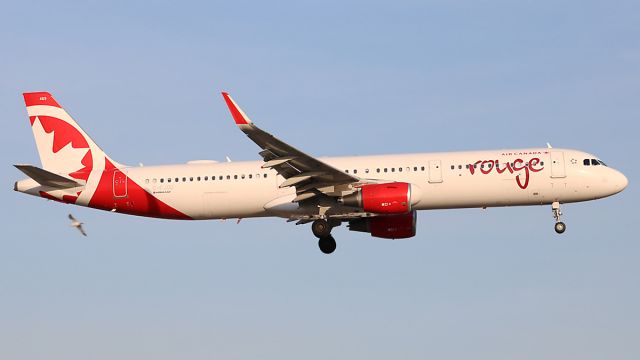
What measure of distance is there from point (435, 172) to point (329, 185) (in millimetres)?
5077

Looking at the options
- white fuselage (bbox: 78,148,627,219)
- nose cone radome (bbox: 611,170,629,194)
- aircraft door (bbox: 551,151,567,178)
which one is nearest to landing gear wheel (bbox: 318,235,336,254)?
white fuselage (bbox: 78,148,627,219)

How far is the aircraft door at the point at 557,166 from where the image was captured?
178 feet

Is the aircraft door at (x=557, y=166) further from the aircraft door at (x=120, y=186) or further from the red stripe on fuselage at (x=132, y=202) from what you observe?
the aircraft door at (x=120, y=186)

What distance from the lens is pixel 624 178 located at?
55.3 metres

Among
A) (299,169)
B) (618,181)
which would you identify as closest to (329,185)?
(299,169)

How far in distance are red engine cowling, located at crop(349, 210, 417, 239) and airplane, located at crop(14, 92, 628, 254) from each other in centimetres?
5

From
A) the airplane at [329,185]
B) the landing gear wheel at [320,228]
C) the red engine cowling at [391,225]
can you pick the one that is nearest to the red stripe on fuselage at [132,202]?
the airplane at [329,185]

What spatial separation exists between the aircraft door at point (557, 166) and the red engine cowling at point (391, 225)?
7621 millimetres

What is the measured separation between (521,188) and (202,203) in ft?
50.9

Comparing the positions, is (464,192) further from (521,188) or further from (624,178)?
(624,178)

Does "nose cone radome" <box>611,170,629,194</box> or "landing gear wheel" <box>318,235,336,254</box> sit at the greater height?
A: "nose cone radome" <box>611,170,629,194</box>

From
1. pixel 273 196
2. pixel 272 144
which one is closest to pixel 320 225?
pixel 273 196

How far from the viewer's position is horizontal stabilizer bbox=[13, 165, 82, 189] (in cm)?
5478

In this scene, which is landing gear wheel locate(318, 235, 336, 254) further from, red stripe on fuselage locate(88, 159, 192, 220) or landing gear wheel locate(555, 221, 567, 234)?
landing gear wheel locate(555, 221, 567, 234)
